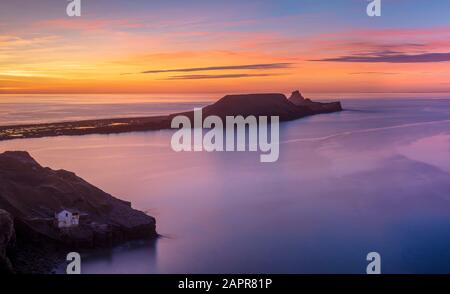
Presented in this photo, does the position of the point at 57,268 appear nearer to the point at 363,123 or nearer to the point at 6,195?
the point at 6,195

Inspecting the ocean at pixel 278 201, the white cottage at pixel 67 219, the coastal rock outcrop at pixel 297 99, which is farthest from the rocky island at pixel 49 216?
the coastal rock outcrop at pixel 297 99

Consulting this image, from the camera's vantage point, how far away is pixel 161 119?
27875 millimetres

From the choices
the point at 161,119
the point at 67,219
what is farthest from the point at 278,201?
the point at 161,119

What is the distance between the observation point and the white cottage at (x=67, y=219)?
704 cm

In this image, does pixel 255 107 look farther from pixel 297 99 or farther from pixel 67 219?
pixel 67 219

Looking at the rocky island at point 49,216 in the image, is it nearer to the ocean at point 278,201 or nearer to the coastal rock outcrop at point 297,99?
the ocean at point 278,201

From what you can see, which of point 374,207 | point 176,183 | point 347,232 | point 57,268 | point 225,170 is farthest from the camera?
point 225,170

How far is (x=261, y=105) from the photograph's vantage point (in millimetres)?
30641

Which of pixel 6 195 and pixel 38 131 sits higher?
pixel 38 131

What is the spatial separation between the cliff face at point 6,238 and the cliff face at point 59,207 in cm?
55

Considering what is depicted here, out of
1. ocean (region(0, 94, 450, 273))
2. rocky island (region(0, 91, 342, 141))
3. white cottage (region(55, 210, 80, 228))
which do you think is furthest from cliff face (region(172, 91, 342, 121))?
white cottage (region(55, 210, 80, 228))

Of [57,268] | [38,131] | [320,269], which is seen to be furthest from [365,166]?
[38,131]

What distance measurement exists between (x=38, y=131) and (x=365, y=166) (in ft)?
46.4

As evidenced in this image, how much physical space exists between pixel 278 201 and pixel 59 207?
5.25 meters
